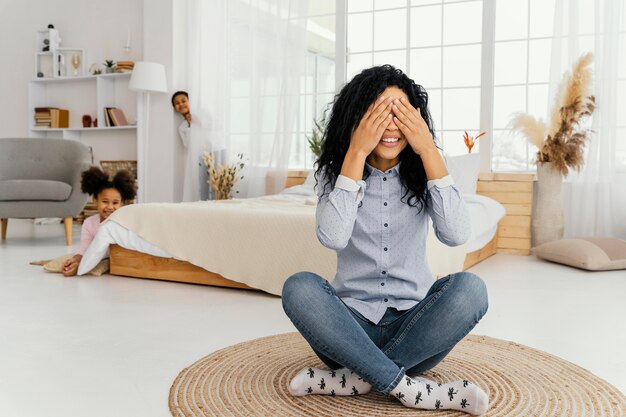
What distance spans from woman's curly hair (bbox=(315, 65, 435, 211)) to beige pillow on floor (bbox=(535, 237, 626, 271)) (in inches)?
101

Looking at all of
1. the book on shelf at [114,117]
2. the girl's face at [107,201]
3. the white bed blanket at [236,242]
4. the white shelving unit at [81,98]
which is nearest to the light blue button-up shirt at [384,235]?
the white bed blanket at [236,242]

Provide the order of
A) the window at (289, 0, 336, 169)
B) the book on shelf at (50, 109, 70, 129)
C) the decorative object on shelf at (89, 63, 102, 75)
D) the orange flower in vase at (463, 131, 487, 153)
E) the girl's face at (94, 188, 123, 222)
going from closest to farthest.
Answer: the girl's face at (94, 188, 123, 222) → the orange flower in vase at (463, 131, 487, 153) → the window at (289, 0, 336, 169) → the decorative object on shelf at (89, 63, 102, 75) → the book on shelf at (50, 109, 70, 129)

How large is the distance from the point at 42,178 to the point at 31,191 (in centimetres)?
59

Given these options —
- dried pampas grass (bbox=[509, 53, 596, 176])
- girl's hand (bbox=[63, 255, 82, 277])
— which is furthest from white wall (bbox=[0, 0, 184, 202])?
dried pampas grass (bbox=[509, 53, 596, 176])

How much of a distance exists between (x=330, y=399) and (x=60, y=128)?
19.6 ft

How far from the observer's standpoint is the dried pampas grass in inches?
168

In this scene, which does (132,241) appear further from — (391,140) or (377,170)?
(391,140)

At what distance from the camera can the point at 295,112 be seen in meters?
5.48

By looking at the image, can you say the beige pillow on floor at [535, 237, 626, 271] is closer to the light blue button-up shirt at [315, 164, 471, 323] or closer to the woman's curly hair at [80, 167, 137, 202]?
the light blue button-up shirt at [315, 164, 471, 323]

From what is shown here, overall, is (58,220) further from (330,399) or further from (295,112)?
(330,399)

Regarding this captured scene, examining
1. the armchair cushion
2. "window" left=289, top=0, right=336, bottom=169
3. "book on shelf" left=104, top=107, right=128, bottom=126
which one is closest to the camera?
the armchair cushion

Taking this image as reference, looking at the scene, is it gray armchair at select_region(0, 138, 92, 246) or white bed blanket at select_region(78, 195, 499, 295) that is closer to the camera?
white bed blanket at select_region(78, 195, 499, 295)

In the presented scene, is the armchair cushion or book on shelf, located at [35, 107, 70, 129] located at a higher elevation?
book on shelf, located at [35, 107, 70, 129]

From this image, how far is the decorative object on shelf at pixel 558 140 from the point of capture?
4.30 m
